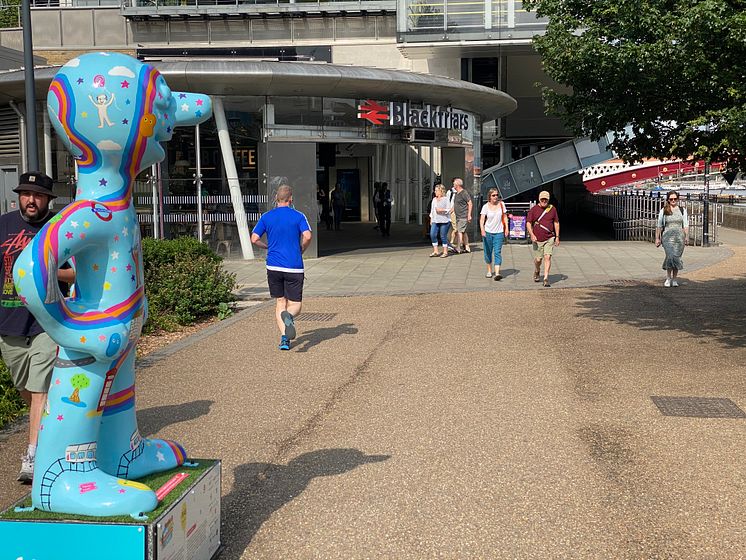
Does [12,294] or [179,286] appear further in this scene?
[179,286]

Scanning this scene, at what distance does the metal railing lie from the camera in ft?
76.2

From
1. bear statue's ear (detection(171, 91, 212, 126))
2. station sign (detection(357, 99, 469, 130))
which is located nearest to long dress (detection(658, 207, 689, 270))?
station sign (detection(357, 99, 469, 130))

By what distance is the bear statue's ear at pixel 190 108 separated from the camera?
14.0 feet

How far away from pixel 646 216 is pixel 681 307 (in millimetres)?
13879

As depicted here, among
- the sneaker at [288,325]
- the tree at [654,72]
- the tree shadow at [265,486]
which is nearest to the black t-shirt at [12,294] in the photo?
the tree shadow at [265,486]

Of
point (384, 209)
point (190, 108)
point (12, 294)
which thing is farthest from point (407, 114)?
point (190, 108)

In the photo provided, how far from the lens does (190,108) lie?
14.1 ft

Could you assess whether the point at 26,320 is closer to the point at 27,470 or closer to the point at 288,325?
→ the point at 27,470

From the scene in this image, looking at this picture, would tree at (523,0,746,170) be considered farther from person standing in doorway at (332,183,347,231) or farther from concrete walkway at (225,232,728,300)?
person standing in doorway at (332,183,347,231)

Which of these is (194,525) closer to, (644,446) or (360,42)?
(644,446)

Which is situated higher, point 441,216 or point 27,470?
point 441,216

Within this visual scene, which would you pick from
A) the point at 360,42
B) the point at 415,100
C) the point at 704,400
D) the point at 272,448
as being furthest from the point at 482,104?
the point at 272,448

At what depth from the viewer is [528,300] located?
13.3 metres

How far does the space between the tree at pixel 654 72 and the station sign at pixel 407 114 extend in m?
9.60
